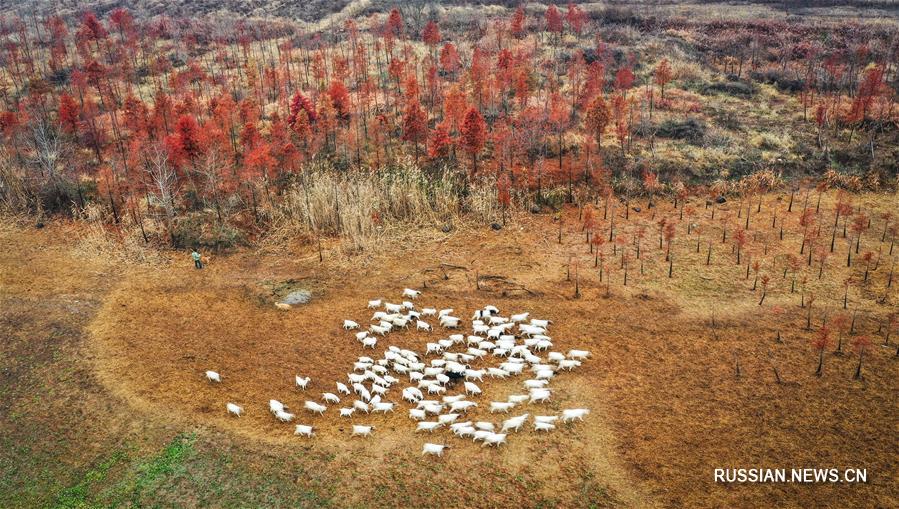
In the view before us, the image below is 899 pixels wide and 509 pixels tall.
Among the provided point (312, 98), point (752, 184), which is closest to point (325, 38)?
point (312, 98)

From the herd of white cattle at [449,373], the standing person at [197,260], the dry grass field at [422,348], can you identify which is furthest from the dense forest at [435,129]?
the herd of white cattle at [449,373]

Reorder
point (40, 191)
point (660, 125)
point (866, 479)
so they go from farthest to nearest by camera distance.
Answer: point (660, 125) < point (40, 191) < point (866, 479)

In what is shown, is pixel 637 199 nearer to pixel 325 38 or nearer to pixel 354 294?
pixel 354 294

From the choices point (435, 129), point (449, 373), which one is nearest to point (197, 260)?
point (449, 373)

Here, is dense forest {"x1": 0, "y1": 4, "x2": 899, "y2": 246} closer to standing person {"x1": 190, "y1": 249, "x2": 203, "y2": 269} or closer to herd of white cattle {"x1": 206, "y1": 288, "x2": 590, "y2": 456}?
standing person {"x1": 190, "y1": 249, "x2": 203, "y2": 269}

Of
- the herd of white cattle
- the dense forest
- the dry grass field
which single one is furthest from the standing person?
the herd of white cattle

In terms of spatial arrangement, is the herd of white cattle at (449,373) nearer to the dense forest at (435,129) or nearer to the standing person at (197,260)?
the dense forest at (435,129)
